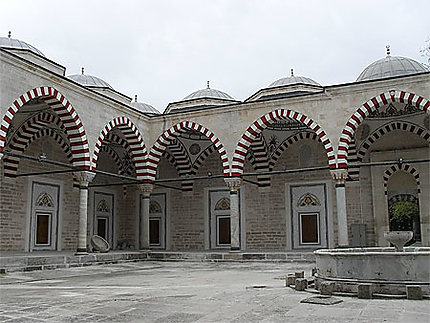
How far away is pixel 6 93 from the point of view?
32.6 ft

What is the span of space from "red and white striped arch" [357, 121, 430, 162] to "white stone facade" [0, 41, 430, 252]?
0.11 ft

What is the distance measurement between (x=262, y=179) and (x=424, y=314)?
39.5 feet

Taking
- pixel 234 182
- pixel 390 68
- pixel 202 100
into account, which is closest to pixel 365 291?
pixel 234 182

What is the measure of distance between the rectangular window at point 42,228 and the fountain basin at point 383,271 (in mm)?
10833

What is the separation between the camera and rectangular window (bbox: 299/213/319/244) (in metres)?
15.4

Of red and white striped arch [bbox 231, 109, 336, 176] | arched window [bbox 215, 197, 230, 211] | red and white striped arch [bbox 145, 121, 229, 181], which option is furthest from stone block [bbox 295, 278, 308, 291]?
arched window [bbox 215, 197, 230, 211]

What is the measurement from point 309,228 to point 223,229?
2945 millimetres

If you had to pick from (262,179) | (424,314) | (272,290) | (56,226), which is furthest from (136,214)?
(424,314)

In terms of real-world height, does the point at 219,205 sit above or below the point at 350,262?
above

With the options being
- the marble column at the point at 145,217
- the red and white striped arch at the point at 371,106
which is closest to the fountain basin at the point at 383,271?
the red and white striped arch at the point at 371,106

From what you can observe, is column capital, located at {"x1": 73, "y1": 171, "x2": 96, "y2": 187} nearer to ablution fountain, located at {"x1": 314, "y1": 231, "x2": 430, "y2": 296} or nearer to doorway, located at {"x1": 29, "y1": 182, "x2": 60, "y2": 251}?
doorway, located at {"x1": 29, "y1": 182, "x2": 60, "y2": 251}

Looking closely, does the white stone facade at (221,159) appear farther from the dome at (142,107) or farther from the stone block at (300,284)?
the stone block at (300,284)

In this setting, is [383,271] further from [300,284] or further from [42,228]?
[42,228]

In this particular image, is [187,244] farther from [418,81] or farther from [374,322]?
[374,322]
